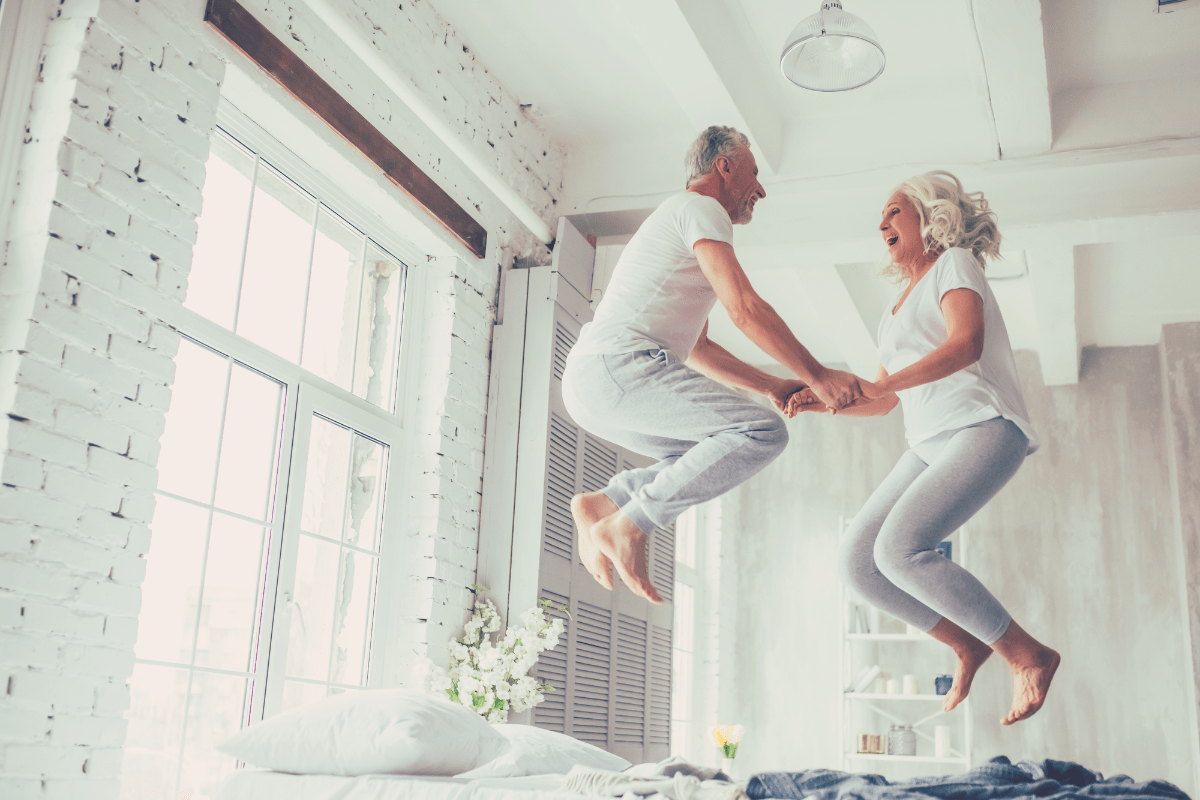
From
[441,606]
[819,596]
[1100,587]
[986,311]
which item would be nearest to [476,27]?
[441,606]

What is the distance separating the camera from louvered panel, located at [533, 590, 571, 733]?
404cm

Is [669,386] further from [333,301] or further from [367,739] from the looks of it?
[333,301]

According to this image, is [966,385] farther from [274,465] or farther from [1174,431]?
[1174,431]

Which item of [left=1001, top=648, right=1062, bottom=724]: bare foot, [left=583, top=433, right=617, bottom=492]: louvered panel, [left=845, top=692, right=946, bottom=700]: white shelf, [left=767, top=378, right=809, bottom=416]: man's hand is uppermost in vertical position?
[left=583, top=433, right=617, bottom=492]: louvered panel

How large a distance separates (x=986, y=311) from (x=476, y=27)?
2.58 meters

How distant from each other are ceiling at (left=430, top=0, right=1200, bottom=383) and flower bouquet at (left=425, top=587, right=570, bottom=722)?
78.0 inches

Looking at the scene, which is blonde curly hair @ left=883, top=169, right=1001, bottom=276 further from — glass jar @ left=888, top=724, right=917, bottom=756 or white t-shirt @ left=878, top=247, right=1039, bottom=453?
glass jar @ left=888, top=724, right=917, bottom=756

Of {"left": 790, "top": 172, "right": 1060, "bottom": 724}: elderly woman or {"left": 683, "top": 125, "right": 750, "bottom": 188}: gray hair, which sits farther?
{"left": 683, "top": 125, "right": 750, "bottom": 188}: gray hair

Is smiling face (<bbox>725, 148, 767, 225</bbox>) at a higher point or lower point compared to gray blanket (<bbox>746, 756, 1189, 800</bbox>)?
higher

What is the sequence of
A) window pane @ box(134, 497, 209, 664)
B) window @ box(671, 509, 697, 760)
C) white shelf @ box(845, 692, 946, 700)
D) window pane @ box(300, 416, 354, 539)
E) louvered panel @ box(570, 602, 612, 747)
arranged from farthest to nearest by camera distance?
window @ box(671, 509, 697, 760) < white shelf @ box(845, 692, 946, 700) < louvered panel @ box(570, 602, 612, 747) < window pane @ box(300, 416, 354, 539) < window pane @ box(134, 497, 209, 664)

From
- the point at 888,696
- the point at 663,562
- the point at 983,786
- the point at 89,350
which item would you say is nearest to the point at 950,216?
the point at 983,786

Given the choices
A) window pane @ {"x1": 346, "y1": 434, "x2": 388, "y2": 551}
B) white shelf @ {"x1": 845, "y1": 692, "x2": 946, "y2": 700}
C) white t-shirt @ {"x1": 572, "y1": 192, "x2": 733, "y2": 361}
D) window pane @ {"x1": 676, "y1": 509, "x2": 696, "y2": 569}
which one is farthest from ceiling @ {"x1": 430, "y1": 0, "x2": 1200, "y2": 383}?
window pane @ {"x1": 676, "y1": 509, "x2": 696, "y2": 569}

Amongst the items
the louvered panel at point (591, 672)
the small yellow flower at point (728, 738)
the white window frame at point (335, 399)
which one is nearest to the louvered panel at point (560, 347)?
the white window frame at point (335, 399)

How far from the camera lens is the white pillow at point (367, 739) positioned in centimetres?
213
